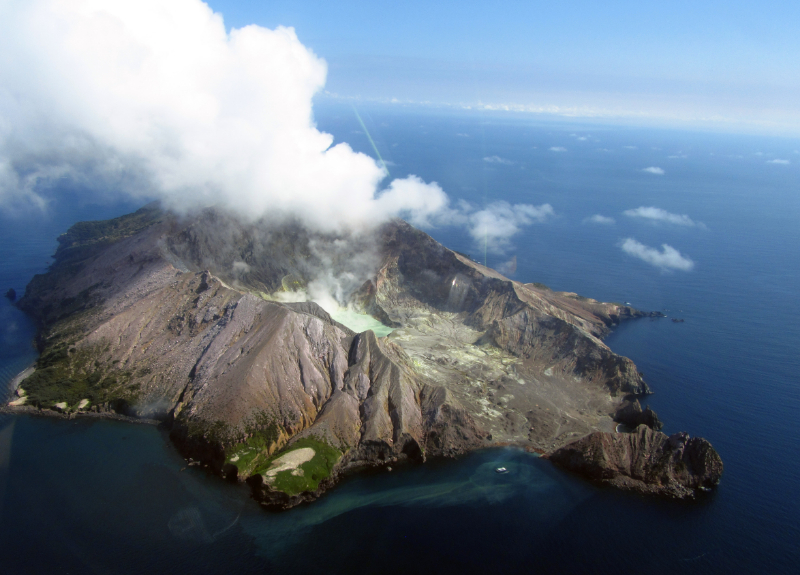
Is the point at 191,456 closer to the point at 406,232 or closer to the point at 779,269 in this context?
the point at 406,232

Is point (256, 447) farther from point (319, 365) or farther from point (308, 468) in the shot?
point (319, 365)

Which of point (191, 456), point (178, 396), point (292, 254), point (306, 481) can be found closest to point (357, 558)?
point (306, 481)

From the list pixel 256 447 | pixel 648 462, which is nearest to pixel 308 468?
pixel 256 447

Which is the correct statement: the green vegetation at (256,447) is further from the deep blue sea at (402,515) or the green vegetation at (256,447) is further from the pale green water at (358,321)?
the pale green water at (358,321)

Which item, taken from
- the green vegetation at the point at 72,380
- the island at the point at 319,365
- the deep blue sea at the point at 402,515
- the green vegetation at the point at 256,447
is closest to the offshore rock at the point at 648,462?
the island at the point at 319,365

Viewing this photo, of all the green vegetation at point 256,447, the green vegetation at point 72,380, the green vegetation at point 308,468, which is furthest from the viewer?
the green vegetation at point 72,380
